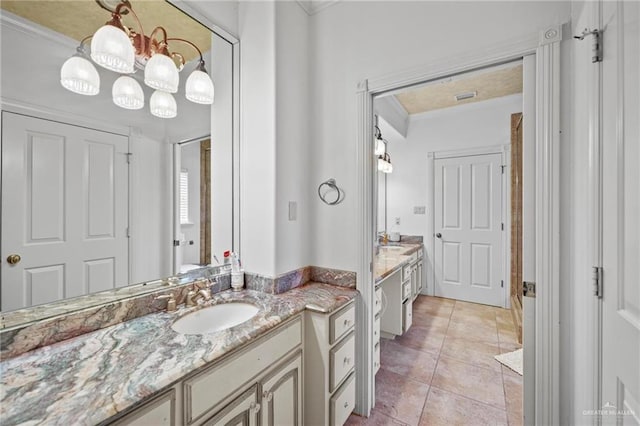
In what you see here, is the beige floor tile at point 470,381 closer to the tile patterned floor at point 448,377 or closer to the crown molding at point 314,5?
the tile patterned floor at point 448,377

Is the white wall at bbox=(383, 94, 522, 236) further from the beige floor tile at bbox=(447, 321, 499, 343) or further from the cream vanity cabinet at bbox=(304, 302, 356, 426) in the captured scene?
the cream vanity cabinet at bbox=(304, 302, 356, 426)

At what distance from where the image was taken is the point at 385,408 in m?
1.82

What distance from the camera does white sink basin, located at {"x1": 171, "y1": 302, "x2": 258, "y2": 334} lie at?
1335mm

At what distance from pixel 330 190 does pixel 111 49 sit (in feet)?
4.20

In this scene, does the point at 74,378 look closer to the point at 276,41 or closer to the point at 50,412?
the point at 50,412

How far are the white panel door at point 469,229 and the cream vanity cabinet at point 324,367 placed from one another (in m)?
3.00

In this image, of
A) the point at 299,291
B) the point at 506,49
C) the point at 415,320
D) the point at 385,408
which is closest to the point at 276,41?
the point at 506,49

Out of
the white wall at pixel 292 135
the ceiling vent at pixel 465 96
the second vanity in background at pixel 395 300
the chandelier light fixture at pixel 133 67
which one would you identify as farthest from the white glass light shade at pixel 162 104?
the ceiling vent at pixel 465 96

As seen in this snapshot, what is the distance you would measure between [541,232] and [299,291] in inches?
50.6

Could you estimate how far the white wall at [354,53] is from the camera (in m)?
1.41

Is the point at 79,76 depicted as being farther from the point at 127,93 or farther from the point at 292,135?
the point at 292,135

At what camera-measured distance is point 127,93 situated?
1.31 metres

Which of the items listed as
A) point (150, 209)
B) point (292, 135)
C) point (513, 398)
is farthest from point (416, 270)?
point (150, 209)

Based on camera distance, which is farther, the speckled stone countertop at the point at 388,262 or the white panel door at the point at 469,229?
the white panel door at the point at 469,229
